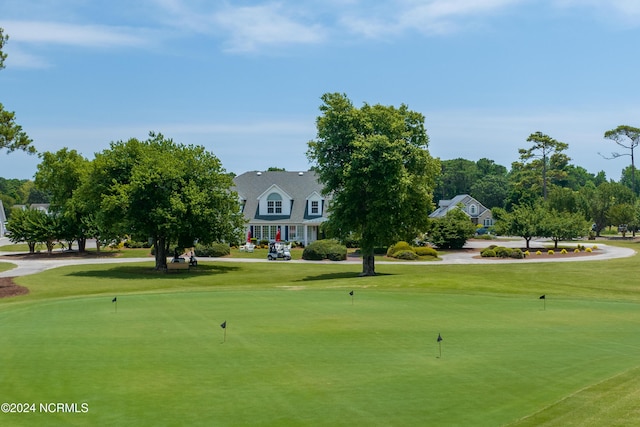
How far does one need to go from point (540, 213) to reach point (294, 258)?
29370 mm

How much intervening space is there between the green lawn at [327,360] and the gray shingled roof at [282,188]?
60.9 m

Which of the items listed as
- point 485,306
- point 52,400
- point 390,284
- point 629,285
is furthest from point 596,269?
point 52,400

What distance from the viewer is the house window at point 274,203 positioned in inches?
3666

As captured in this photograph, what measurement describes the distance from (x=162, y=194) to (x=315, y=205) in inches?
1480

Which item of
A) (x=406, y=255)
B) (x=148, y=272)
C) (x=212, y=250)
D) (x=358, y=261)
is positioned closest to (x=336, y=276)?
(x=358, y=261)

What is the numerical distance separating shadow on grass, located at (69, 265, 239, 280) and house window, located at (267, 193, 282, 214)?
95.7ft

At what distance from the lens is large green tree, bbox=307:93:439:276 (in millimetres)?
50719

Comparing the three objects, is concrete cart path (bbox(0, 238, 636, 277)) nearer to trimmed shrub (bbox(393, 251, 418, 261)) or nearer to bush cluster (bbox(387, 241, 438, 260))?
bush cluster (bbox(387, 241, 438, 260))

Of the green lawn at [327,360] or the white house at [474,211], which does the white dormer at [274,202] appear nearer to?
the white house at [474,211]

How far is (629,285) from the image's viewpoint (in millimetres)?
43688

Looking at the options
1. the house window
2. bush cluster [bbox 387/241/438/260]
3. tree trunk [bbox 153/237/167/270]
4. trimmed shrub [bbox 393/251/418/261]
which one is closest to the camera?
tree trunk [bbox 153/237/167/270]

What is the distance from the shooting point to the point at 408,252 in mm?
70875

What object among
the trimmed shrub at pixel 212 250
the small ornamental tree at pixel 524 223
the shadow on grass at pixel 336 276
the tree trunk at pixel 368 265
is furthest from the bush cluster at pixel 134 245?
the small ornamental tree at pixel 524 223

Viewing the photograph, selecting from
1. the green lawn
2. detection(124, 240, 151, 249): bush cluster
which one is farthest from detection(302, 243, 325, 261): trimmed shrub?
the green lawn
